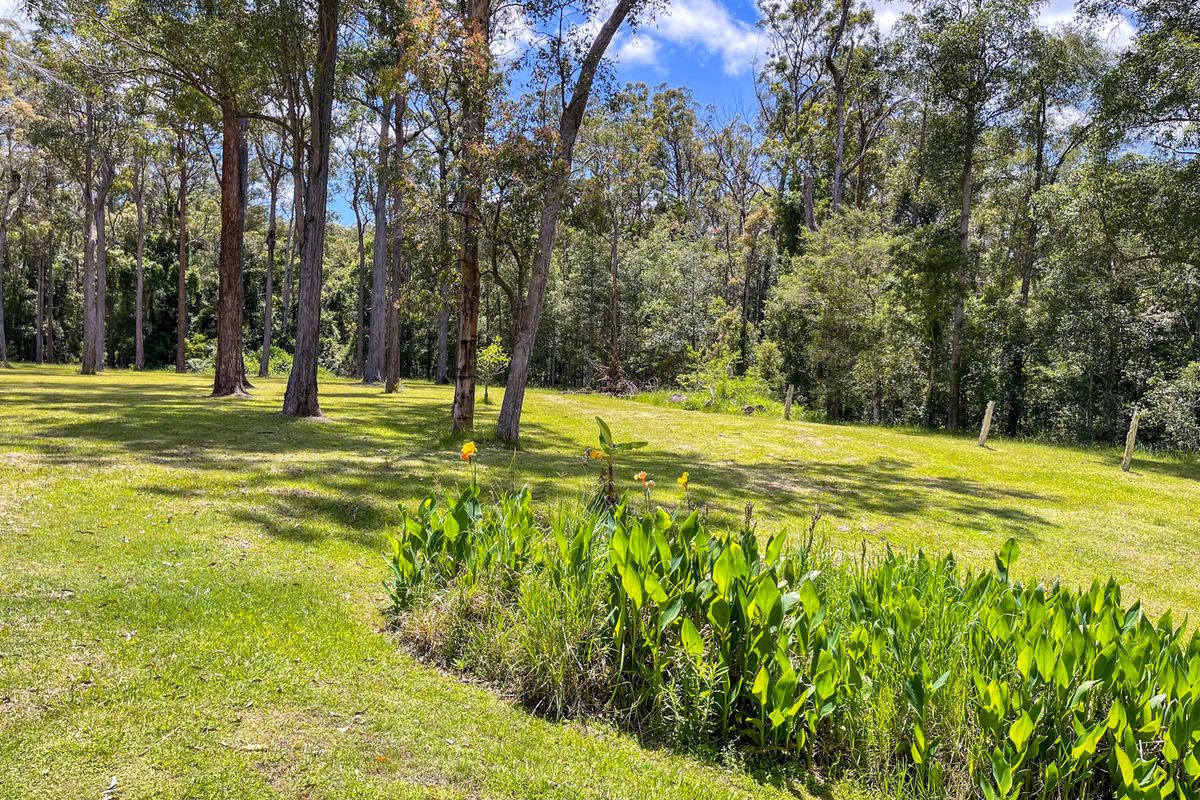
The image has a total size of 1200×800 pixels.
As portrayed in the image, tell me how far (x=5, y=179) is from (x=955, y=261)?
38.4 metres

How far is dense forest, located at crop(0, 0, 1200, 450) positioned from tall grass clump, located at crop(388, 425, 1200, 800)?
7200 millimetres

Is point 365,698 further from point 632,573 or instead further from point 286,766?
point 632,573

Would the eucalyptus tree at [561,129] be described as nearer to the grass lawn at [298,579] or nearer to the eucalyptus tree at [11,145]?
the grass lawn at [298,579]

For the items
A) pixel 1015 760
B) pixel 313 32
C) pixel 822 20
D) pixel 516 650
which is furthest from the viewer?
pixel 822 20

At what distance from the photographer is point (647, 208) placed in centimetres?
3878

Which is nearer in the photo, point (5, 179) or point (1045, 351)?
point (1045, 351)

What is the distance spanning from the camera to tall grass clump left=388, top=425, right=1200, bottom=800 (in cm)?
236

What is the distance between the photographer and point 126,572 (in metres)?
4.02

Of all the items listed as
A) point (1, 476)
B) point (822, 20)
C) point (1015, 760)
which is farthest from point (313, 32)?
point (822, 20)

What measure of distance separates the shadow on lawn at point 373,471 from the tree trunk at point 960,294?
30.0 ft

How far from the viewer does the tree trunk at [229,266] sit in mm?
15117

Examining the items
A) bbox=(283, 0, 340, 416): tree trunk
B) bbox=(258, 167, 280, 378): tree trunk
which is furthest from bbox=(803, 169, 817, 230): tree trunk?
bbox=(258, 167, 280, 378): tree trunk

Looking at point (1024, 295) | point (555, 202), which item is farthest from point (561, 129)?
point (1024, 295)

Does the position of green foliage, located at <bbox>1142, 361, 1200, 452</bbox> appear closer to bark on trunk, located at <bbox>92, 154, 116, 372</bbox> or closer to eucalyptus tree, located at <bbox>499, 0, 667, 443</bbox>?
eucalyptus tree, located at <bbox>499, 0, 667, 443</bbox>
